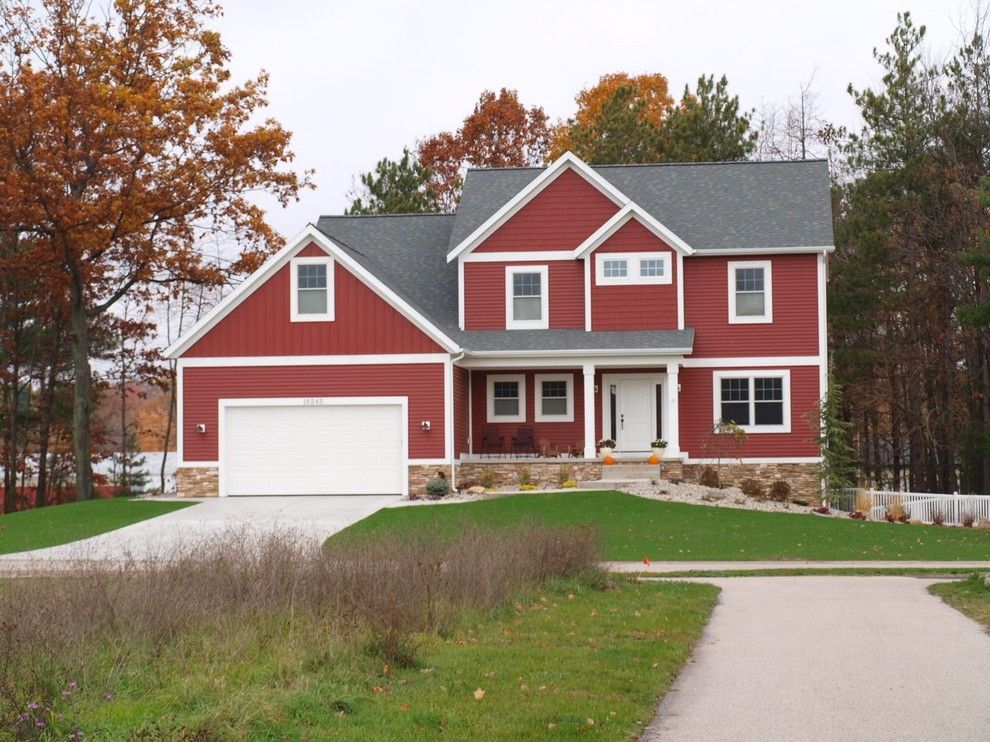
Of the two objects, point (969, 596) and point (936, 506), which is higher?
point (936, 506)

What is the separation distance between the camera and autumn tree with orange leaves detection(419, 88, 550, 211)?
181 ft

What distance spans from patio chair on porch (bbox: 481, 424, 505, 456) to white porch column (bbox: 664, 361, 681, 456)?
14.2 feet

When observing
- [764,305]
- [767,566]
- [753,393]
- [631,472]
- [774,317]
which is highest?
[764,305]

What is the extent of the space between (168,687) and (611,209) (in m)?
27.4

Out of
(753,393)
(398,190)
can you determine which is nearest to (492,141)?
(398,190)

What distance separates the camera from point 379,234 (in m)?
39.3

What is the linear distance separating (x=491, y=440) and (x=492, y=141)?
2328 cm

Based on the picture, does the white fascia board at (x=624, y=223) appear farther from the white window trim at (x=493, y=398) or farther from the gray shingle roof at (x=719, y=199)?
the white window trim at (x=493, y=398)

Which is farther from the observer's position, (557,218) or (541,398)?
(541,398)

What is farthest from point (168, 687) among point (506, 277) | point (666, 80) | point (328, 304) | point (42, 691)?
point (666, 80)

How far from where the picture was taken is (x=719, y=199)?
121ft

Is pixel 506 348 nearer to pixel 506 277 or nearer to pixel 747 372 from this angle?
pixel 506 277

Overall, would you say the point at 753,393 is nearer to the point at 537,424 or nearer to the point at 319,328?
the point at 537,424

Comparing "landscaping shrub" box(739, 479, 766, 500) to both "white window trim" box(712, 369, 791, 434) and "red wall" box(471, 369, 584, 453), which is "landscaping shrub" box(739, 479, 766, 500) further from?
"red wall" box(471, 369, 584, 453)
